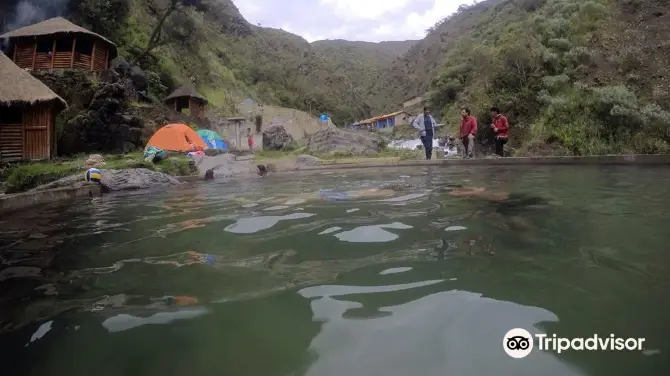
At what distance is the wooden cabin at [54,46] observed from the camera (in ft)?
68.8

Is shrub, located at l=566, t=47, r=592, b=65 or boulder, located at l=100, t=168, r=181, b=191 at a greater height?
shrub, located at l=566, t=47, r=592, b=65

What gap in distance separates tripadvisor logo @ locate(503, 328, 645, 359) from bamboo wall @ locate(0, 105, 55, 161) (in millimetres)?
18522

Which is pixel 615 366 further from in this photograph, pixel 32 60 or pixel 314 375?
pixel 32 60

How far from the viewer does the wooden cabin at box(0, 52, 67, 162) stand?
47.9 feet

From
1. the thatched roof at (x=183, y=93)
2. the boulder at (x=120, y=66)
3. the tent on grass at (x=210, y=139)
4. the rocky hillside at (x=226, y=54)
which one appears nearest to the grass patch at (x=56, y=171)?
the tent on grass at (x=210, y=139)

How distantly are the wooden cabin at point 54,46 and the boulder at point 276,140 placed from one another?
31.2ft

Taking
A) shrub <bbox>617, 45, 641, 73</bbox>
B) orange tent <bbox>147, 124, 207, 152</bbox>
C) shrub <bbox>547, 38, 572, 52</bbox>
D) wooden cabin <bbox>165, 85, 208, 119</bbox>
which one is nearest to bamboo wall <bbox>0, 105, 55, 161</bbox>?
orange tent <bbox>147, 124, 207, 152</bbox>

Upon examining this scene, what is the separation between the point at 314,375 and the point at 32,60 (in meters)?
25.8

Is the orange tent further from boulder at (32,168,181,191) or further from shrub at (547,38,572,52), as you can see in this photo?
shrub at (547,38,572,52)

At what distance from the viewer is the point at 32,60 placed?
69.5 feet

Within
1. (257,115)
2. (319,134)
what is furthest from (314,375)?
(257,115)

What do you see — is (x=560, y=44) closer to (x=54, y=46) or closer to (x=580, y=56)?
(x=580, y=56)

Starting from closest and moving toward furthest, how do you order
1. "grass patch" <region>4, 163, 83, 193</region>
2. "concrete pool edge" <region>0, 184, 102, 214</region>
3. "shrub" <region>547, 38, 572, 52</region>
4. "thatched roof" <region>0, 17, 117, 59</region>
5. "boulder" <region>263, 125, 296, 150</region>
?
1. "concrete pool edge" <region>0, 184, 102, 214</region>
2. "grass patch" <region>4, 163, 83, 193</region>
3. "shrub" <region>547, 38, 572, 52</region>
4. "thatched roof" <region>0, 17, 117, 59</region>
5. "boulder" <region>263, 125, 296, 150</region>

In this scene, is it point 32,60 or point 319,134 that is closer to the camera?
point 32,60
